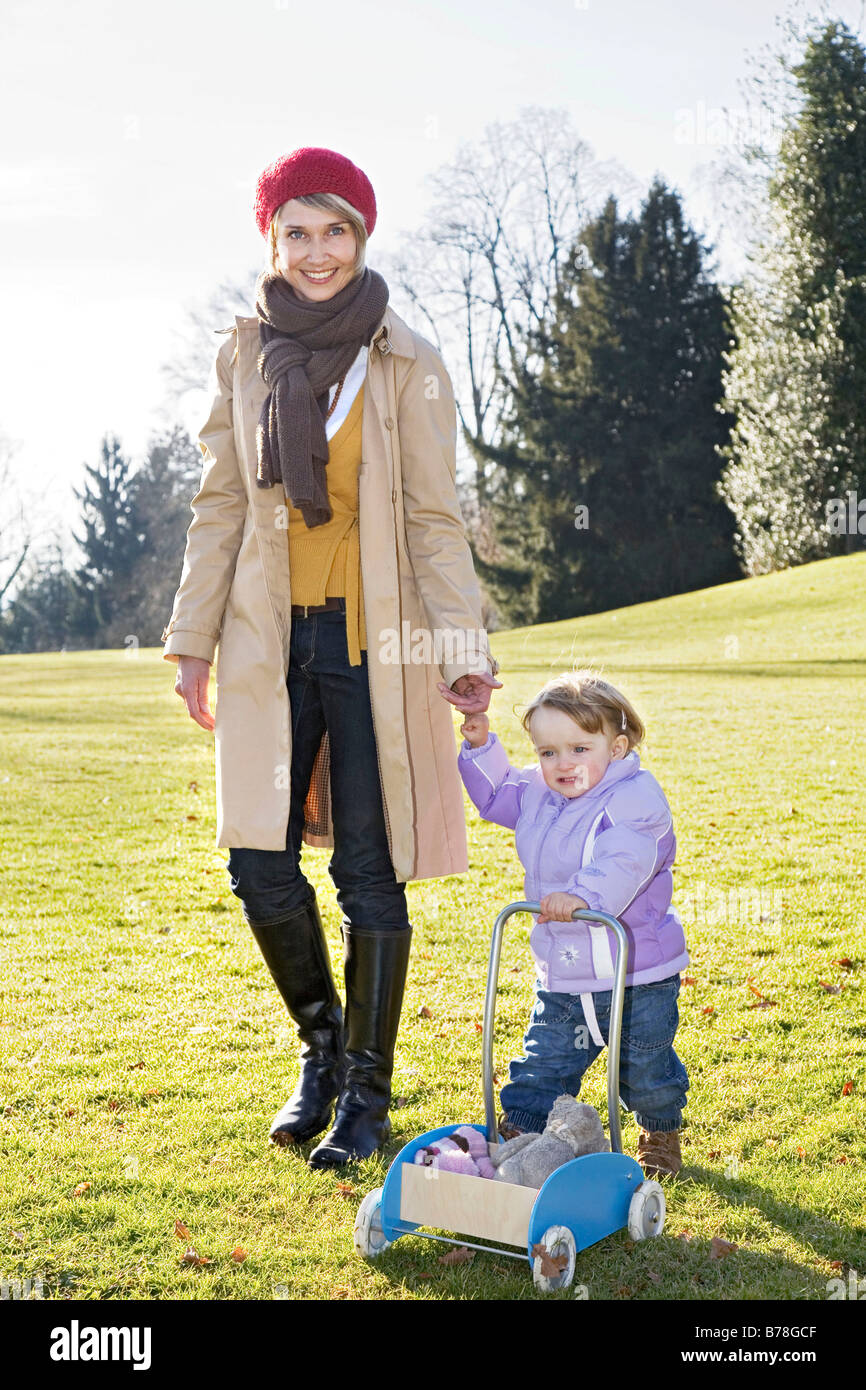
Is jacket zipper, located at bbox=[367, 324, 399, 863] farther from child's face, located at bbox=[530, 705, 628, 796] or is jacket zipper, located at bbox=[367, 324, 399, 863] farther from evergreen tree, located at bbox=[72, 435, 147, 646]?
evergreen tree, located at bbox=[72, 435, 147, 646]

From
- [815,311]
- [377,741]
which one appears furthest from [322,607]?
[815,311]

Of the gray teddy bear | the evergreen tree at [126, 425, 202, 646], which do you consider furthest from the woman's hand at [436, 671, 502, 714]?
the evergreen tree at [126, 425, 202, 646]

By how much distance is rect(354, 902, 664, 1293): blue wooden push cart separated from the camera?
2697mm

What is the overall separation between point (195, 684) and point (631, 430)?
Answer: 30843mm

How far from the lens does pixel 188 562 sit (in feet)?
11.7

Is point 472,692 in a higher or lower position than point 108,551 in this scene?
Answer: lower

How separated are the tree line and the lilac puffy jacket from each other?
25.0 meters

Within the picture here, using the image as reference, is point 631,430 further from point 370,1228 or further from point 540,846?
point 370,1228

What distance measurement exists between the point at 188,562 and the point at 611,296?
31.8 meters

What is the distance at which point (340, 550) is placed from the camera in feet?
11.5

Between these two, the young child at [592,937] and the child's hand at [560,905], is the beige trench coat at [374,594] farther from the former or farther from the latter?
the child's hand at [560,905]

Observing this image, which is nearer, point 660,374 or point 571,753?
point 571,753

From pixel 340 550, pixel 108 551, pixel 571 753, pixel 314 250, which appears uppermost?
pixel 108 551

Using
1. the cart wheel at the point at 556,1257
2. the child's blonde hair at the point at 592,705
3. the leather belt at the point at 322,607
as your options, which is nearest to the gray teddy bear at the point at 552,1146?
the cart wheel at the point at 556,1257
